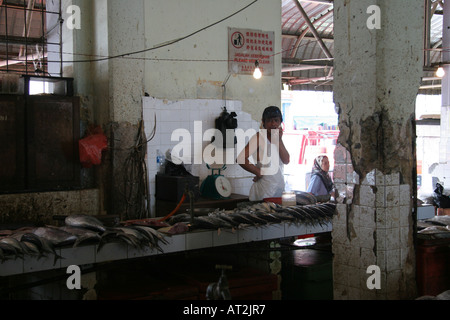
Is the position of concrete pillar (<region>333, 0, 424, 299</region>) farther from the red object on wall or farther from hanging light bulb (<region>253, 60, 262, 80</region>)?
the red object on wall

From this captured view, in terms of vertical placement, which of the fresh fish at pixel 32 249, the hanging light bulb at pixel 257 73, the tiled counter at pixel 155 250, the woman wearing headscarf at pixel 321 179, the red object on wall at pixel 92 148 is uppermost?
the hanging light bulb at pixel 257 73

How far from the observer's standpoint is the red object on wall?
6730mm

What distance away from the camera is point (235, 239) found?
4.58 metres

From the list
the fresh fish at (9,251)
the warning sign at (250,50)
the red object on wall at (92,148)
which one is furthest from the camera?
the warning sign at (250,50)

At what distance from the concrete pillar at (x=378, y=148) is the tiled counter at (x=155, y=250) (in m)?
0.97

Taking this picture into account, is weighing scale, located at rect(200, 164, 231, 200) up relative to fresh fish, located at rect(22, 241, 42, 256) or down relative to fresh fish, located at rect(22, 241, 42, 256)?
up

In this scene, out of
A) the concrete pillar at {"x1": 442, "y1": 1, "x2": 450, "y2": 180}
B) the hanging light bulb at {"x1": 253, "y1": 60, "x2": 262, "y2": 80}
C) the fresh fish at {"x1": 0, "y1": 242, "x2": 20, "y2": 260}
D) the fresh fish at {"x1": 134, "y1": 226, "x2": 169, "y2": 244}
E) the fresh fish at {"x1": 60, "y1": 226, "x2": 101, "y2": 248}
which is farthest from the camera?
the concrete pillar at {"x1": 442, "y1": 1, "x2": 450, "y2": 180}

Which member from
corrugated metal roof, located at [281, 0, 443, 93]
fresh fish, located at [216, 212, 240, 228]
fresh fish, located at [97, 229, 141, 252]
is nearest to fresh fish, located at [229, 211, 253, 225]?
fresh fish, located at [216, 212, 240, 228]

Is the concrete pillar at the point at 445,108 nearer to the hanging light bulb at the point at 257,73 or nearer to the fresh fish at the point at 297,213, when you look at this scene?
the hanging light bulb at the point at 257,73

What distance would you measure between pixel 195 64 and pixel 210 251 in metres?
3.87

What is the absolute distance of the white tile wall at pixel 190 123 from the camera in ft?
23.6

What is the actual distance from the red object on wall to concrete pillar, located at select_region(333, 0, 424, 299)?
3.98m

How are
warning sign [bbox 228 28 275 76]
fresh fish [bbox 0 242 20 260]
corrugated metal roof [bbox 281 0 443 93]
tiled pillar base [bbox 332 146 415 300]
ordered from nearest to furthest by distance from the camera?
1. fresh fish [bbox 0 242 20 260]
2. tiled pillar base [bbox 332 146 415 300]
3. warning sign [bbox 228 28 275 76]
4. corrugated metal roof [bbox 281 0 443 93]

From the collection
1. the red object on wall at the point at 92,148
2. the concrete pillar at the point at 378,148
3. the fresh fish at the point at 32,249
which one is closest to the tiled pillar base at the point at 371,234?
the concrete pillar at the point at 378,148
